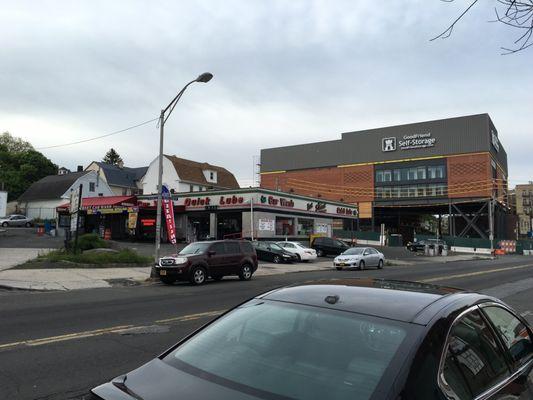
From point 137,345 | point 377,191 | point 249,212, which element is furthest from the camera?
point 377,191

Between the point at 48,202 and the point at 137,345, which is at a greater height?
the point at 48,202

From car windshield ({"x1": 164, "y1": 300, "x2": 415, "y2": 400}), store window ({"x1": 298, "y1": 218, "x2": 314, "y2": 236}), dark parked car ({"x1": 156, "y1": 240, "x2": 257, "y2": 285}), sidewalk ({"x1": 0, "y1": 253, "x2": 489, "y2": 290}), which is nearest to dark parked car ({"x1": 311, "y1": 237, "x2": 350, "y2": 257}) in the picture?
store window ({"x1": 298, "y1": 218, "x2": 314, "y2": 236})

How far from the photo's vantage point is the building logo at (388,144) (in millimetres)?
75938

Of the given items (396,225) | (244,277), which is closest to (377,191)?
(396,225)

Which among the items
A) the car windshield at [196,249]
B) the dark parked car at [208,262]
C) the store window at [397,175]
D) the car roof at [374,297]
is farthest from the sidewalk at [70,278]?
the store window at [397,175]

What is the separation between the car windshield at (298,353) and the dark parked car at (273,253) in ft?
92.5

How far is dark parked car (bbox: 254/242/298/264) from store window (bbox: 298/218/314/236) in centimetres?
1282

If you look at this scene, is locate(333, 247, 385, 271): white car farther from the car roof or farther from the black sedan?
the black sedan

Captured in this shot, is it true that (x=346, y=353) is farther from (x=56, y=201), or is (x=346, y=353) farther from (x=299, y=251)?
(x=56, y=201)

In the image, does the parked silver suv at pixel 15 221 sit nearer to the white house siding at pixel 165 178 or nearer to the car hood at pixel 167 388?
the white house siding at pixel 165 178

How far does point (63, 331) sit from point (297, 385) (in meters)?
7.16

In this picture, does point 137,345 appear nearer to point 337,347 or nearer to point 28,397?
point 28,397

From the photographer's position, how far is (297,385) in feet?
7.98

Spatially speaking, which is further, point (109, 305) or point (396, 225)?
point (396, 225)
